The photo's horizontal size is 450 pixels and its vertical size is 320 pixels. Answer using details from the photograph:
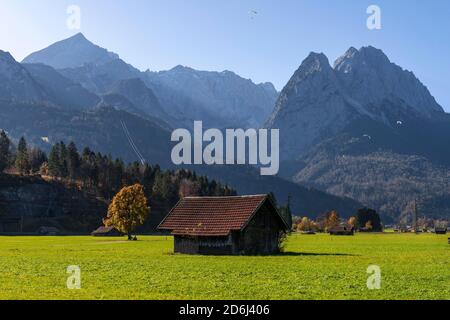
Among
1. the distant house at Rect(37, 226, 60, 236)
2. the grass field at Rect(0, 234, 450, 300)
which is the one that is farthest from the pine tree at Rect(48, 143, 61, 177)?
the grass field at Rect(0, 234, 450, 300)

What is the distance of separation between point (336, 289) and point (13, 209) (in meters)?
156

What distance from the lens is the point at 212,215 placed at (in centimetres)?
6481

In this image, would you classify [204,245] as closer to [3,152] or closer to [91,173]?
[91,173]

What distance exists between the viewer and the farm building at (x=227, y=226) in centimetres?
6216

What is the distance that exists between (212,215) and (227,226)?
3.34 metres

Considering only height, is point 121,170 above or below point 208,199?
above

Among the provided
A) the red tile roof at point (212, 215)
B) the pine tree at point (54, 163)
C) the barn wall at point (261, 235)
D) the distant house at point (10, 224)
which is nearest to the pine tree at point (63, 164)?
the pine tree at point (54, 163)

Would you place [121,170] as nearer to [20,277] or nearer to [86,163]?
[86,163]

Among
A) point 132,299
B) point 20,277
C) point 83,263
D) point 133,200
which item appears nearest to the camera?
point 132,299

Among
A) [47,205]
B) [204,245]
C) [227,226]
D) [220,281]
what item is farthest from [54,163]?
[220,281]

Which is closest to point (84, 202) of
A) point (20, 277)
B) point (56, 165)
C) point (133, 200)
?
point (56, 165)

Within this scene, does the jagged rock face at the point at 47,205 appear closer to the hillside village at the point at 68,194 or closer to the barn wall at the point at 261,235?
the hillside village at the point at 68,194

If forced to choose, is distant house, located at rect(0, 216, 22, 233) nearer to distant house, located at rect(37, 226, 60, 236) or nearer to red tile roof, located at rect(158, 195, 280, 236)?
distant house, located at rect(37, 226, 60, 236)

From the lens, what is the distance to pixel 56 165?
187250 millimetres
